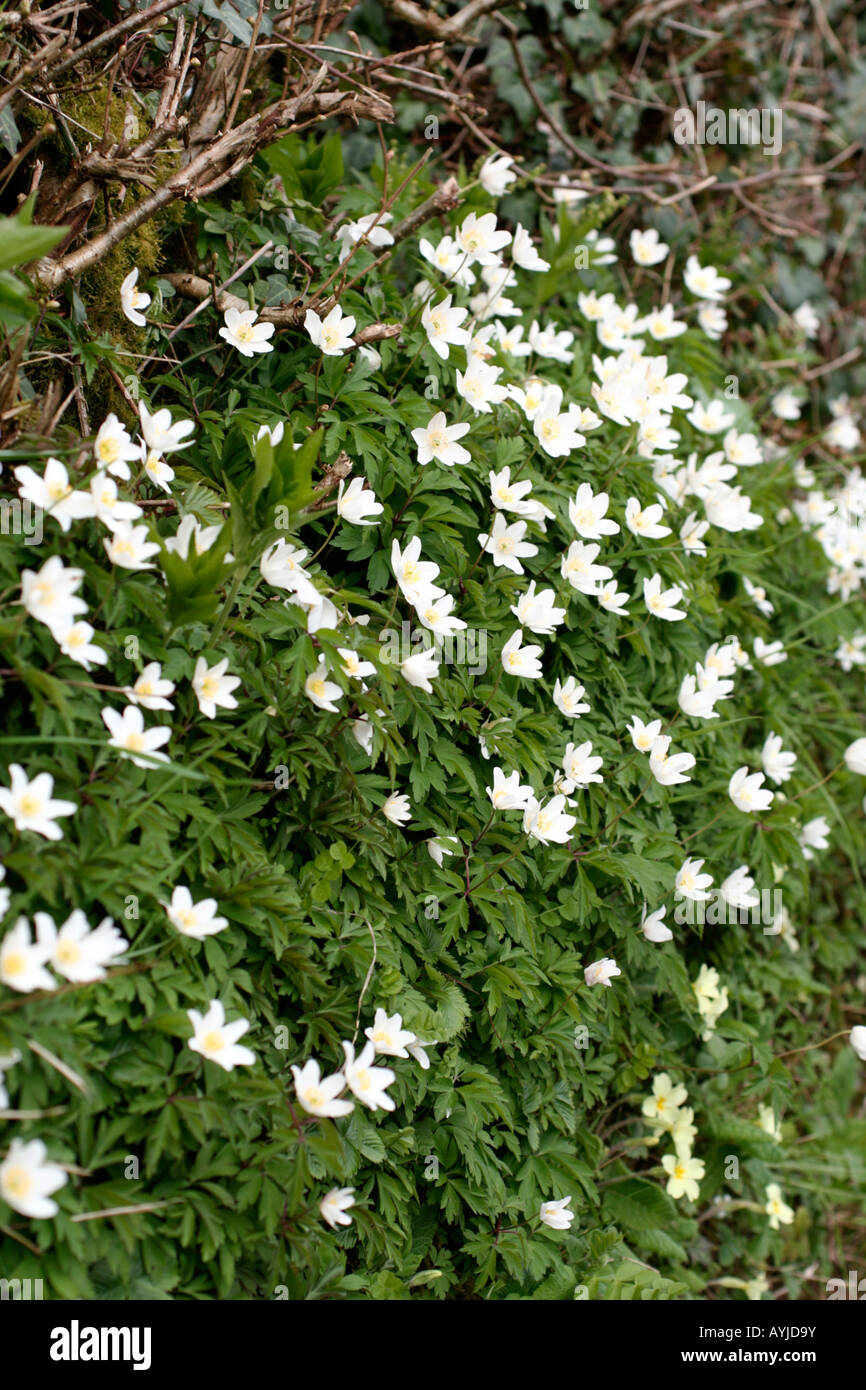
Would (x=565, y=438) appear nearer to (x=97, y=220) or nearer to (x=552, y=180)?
(x=97, y=220)

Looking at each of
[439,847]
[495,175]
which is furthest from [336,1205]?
[495,175]

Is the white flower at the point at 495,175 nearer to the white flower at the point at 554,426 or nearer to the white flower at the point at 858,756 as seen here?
the white flower at the point at 554,426

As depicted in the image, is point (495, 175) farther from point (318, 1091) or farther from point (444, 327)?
point (318, 1091)

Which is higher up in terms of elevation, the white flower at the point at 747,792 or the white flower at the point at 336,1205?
the white flower at the point at 747,792

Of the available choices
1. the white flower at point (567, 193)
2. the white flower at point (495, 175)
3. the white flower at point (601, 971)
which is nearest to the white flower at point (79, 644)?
the white flower at point (601, 971)

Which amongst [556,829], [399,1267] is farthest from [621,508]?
[399,1267]

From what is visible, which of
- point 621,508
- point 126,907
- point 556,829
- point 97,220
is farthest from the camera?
point 621,508
